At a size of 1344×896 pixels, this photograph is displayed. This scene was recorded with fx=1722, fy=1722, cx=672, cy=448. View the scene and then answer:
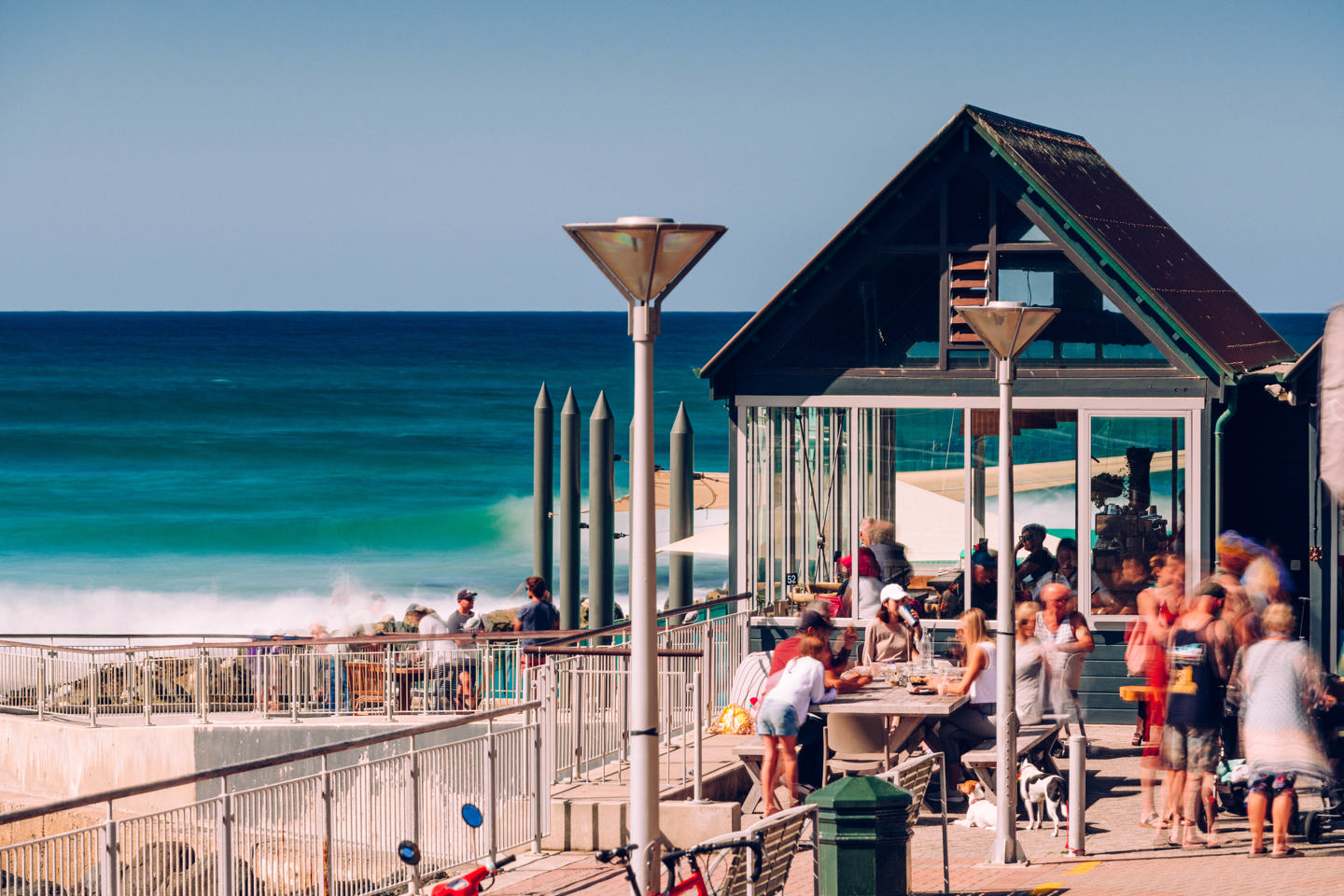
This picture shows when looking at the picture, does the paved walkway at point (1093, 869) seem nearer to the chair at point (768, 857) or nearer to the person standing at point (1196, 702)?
the person standing at point (1196, 702)

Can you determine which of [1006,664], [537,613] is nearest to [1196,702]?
[1006,664]

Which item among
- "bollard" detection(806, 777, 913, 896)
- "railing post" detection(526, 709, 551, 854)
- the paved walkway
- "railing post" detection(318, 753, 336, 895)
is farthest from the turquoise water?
"bollard" detection(806, 777, 913, 896)

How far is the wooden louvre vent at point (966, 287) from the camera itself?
16.7 m

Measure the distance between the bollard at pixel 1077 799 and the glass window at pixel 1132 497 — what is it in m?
5.23

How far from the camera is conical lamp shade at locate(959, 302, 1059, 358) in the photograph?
35.6 feet

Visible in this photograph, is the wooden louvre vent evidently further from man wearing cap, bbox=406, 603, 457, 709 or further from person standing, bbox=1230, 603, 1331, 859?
person standing, bbox=1230, 603, 1331, 859

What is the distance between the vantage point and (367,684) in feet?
61.2

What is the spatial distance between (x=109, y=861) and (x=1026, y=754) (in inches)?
265

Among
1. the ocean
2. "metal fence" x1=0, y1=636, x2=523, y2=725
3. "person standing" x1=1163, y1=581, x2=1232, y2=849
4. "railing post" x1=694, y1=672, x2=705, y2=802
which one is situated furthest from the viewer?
the ocean

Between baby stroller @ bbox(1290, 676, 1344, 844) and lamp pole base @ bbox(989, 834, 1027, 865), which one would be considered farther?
baby stroller @ bbox(1290, 676, 1344, 844)

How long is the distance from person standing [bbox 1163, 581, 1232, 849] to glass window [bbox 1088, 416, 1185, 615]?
471 centimetres

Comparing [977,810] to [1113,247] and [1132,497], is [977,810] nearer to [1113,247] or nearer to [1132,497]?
[1132,497]

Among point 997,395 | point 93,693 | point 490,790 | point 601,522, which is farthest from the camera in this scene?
point 601,522

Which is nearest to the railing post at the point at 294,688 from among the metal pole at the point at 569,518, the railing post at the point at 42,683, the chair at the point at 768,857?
the railing post at the point at 42,683
